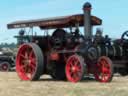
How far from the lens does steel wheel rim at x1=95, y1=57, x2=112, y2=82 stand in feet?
50.8

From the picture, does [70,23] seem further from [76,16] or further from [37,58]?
[37,58]

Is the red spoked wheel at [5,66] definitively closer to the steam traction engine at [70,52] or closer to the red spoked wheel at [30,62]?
the steam traction engine at [70,52]

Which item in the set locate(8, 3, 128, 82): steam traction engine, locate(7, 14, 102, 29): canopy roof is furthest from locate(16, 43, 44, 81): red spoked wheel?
locate(7, 14, 102, 29): canopy roof

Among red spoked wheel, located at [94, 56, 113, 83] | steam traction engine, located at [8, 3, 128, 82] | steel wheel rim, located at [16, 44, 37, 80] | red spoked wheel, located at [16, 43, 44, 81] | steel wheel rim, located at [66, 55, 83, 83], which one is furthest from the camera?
steel wheel rim, located at [16, 44, 37, 80]

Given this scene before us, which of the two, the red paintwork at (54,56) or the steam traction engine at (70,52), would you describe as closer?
the steam traction engine at (70,52)

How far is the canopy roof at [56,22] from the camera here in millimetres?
16587

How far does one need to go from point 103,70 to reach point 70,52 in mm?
1348

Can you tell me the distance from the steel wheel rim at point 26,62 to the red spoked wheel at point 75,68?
4.91 feet

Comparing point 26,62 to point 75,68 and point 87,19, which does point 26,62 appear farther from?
point 87,19

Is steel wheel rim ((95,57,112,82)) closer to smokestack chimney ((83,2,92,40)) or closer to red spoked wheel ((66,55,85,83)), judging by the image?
red spoked wheel ((66,55,85,83))

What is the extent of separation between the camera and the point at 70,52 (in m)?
16.3

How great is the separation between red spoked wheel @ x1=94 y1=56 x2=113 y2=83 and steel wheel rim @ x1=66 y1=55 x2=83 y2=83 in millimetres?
679

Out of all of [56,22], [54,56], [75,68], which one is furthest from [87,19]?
[75,68]

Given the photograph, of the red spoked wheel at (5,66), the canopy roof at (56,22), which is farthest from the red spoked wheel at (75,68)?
the red spoked wheel at (5,66)
